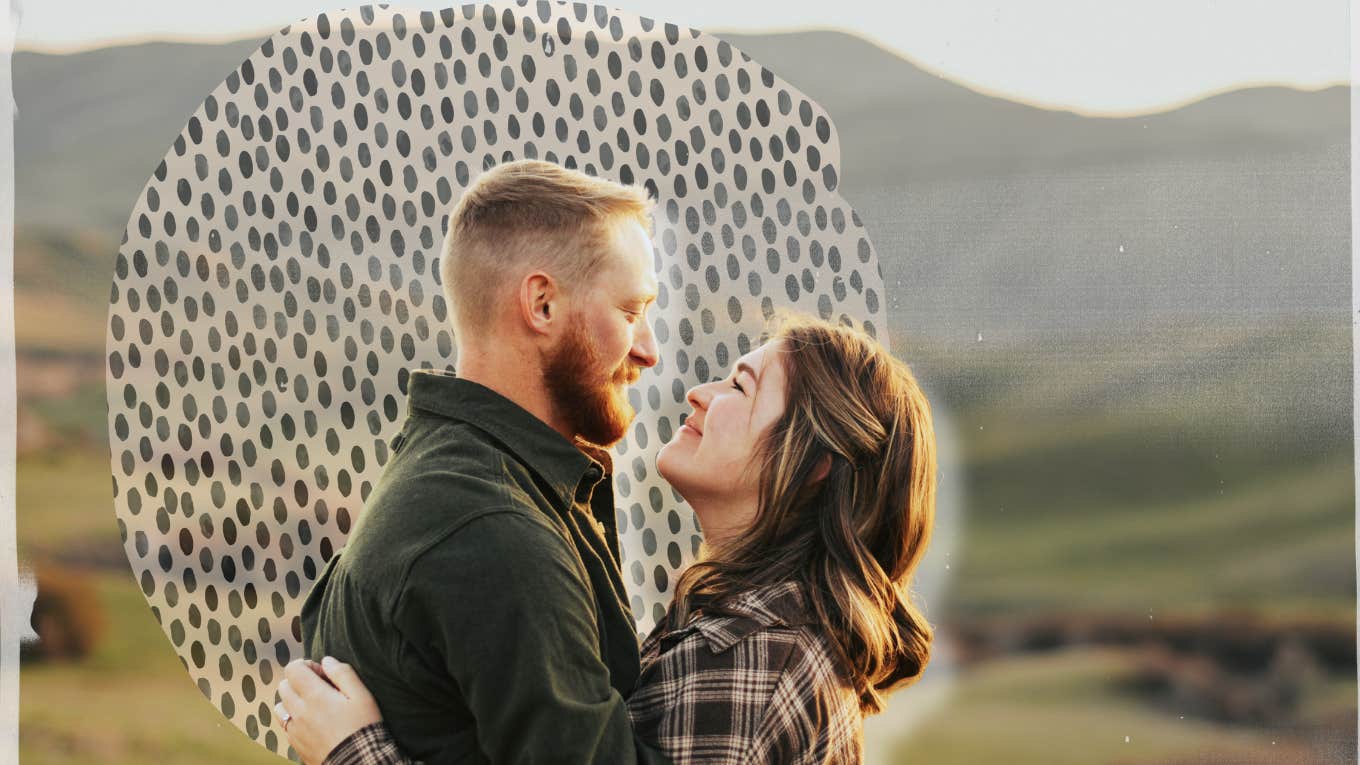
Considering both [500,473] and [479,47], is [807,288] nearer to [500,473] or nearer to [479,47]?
[479,47]

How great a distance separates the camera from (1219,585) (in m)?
2.16

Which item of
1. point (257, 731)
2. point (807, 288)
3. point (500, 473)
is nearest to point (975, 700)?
point (807, 288)

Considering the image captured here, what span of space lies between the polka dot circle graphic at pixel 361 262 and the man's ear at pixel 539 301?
2.14 feet

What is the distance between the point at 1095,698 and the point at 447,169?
1406 millimetres

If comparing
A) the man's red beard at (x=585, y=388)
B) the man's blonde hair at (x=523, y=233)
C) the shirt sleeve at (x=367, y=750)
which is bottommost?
the shirt sleeve at (x=367, y=750)

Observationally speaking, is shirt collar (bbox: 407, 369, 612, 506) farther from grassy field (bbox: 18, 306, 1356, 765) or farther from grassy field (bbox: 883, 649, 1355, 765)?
grassy field (bbox: 883, 649, 1355, 765)

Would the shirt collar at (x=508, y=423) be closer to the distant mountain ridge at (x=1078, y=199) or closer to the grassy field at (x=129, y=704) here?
the distant mountain ridge at (x=1078, y=199)

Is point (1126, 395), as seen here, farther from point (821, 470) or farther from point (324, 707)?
point (324, 707)

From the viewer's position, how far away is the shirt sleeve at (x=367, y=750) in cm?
148

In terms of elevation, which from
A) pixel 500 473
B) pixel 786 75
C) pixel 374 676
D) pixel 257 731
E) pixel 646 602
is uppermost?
pixel 786 75

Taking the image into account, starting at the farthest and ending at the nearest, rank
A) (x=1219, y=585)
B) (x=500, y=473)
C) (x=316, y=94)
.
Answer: (x=316, y=94) → (x=1219, y=585) → (x=500, y=473)

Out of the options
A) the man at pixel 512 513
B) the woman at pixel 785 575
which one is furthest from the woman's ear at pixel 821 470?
the man at pixel 512 513

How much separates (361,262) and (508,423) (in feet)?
2.78

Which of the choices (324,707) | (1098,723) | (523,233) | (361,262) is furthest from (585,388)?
(1098,723)
